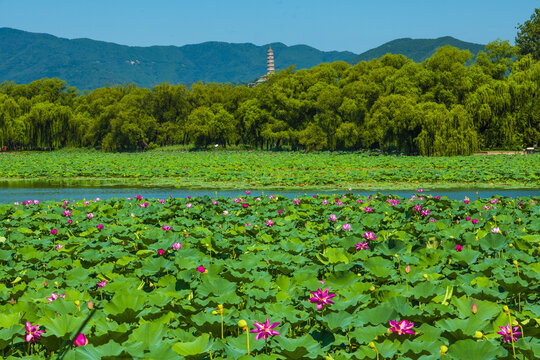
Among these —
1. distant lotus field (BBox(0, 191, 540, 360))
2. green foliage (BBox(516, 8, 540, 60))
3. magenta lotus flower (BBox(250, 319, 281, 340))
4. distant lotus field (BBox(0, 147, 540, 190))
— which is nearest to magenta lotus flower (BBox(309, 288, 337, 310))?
distant lotus field (BBox(0, 191, 540, 360))

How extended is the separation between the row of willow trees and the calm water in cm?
1395

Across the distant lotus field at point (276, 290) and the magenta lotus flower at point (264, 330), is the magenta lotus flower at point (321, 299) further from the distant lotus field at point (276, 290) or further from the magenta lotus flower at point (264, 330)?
the magenta lotus flower at point (264, 330)

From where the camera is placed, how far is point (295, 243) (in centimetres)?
514

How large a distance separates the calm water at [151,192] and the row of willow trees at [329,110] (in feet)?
45.8

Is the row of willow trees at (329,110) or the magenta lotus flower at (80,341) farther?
the row of willow trees at (329,110)

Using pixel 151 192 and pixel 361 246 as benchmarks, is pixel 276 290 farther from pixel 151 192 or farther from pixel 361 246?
pixel 151 192

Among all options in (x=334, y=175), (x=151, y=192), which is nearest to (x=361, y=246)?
(x=151, y=192)

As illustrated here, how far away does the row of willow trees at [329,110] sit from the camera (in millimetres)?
31000

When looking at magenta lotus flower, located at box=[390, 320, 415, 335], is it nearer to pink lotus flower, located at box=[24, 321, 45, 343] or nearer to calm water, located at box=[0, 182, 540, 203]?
pink lotus flower, located at box=[24, 321, 45, 343]

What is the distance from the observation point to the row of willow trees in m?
31.0

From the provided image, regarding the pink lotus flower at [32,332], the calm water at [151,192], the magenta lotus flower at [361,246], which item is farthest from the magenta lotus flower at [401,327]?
the calm water at [151,192]

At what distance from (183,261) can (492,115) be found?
3043 centimetres

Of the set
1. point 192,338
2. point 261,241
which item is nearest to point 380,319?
point 192,338

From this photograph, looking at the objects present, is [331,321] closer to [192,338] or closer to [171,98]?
[192,338]
